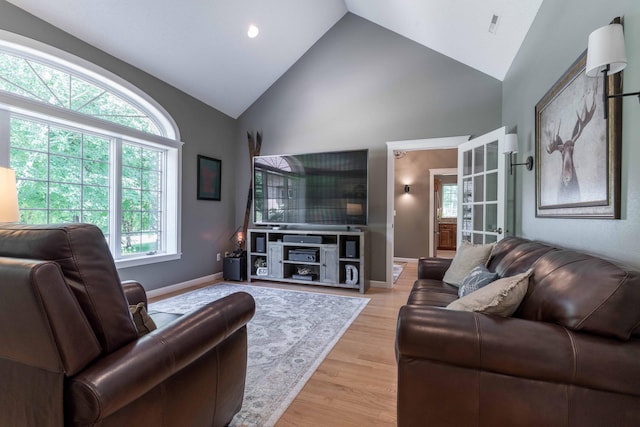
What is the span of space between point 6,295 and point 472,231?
398 centimetres

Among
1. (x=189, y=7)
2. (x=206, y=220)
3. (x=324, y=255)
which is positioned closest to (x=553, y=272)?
(x=324, y=255)

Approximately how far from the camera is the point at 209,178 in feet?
15.4

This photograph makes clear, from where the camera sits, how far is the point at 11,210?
197 centimetres

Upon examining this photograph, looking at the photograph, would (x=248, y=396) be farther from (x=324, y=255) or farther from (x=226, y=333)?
(x=324, y=255)

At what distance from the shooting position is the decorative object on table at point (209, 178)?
A: 451cm

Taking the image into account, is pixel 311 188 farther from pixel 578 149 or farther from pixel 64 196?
pixel 578 149

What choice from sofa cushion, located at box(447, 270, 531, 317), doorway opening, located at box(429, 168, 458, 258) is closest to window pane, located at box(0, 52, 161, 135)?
sofa cushion, located at box(447, 270, 531, 317)

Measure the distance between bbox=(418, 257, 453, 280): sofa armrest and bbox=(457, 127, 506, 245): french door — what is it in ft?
2.53

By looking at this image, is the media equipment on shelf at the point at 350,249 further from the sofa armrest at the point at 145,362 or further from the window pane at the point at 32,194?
the window pane at the point at 32,194

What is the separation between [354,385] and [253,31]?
4192mm

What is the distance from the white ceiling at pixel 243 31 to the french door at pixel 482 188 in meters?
0.98

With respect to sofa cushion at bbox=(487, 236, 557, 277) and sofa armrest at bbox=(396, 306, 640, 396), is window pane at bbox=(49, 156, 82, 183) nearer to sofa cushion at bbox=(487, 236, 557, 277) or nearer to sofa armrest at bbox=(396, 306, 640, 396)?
sofa armrest at bbox=(396, 306, 640, 396)

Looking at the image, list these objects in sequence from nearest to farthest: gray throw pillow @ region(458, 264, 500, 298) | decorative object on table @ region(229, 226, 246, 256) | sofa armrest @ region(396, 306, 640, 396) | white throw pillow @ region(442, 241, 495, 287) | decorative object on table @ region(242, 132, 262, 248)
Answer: sofa armrest @ region(396, 306, 640, 396) → gray throw pillow @ region(458, 264, 500, 298) → white throw pillow @ region(442, 241, 495, 287) → decorative object on table @ region(229, 226, 246, 256) → decorative object on table @ region(242, 132, 262, 248)

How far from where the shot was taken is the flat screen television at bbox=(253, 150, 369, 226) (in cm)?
421
